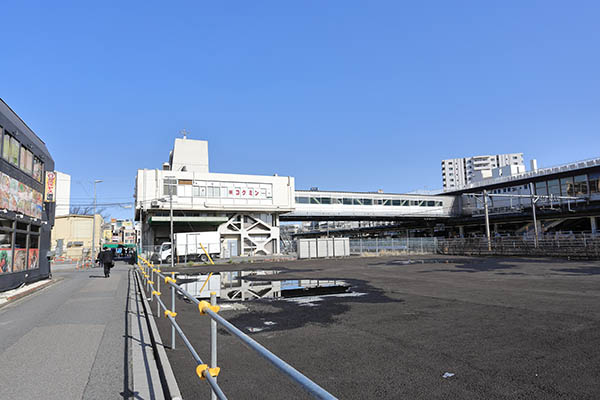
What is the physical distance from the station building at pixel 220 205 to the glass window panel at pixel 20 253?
26.5 metres

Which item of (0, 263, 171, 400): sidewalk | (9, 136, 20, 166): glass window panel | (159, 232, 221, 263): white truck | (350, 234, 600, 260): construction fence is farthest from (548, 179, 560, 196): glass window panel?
(9, 136, 20, 166): glass window panel

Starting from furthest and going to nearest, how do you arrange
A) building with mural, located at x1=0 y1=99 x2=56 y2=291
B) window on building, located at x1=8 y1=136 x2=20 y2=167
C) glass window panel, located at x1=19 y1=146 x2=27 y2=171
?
glass window panel, located at x1=19 y1=146 x2=27 y2=171
window on building, located at x1=8 y1=136 x2=20 y2=167
building with mural, located at x1=0 y1=99 x2=56 y2=291

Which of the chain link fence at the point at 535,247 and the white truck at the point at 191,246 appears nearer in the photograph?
the chain link fence at the point at 535,247

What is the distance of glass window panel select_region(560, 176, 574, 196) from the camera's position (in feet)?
183

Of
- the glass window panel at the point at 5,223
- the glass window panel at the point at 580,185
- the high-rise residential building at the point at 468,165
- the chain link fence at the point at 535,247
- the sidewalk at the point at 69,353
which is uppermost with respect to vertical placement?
the high-rise residential building at the point at 468,165

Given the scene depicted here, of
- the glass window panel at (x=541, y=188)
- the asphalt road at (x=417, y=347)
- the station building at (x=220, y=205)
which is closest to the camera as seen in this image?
the asphalt road at (x=417, y=347)

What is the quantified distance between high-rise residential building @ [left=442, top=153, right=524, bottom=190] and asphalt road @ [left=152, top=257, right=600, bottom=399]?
479 ft

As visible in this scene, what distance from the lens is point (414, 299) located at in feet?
36.2

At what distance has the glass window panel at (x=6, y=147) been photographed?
555 inches

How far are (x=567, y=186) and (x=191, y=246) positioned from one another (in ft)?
181

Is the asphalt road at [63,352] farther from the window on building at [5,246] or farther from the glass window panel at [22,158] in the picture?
the glass window panel at [22,158]

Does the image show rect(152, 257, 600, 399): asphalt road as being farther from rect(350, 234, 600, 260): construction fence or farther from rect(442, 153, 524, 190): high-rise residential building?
rect(442, 153, 524, 190): high-rise residential building

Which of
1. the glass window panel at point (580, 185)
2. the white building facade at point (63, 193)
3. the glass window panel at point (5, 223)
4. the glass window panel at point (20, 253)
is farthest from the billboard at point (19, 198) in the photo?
the white building facade at point (63, 193)

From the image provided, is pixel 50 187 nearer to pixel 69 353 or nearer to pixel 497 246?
pixel 69 353
